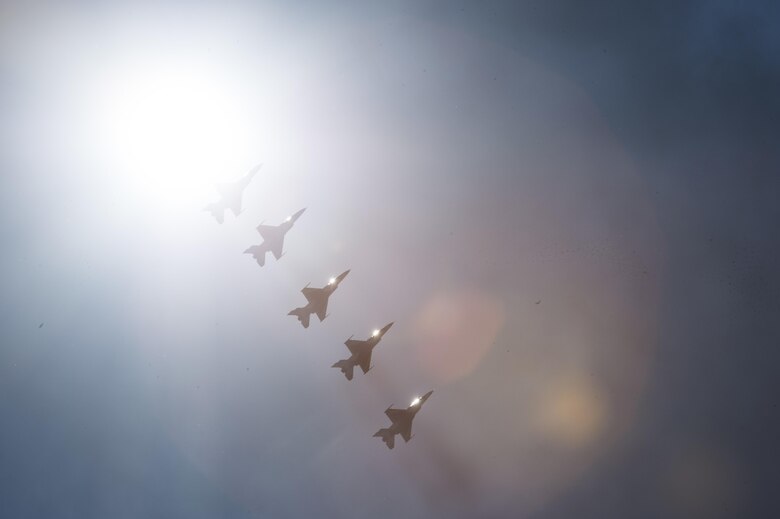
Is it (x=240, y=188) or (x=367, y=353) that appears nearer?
(x=367, y=353)

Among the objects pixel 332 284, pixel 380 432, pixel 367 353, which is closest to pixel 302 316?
pixel 332 284

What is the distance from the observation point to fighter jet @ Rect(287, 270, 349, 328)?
167ft

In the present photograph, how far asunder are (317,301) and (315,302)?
10.4 inches

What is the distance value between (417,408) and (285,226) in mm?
26881

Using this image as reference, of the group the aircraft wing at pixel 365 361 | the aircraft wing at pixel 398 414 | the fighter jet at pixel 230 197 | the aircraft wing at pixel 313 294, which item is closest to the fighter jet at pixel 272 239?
the fighter jet at pixel 230 197

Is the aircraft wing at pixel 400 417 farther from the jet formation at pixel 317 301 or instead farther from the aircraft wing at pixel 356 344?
the aircraft wing at pixel 356 344

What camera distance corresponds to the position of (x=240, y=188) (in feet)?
180

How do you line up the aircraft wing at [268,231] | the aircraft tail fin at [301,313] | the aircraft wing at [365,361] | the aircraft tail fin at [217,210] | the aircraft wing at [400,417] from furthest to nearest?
the aircraft tail fin at [217,210] → the aircraft wing at [268,231] → the aircraft tail fin at [301,313] → the aircraft wing at [400,417] → the aircraft wing at [365,361]

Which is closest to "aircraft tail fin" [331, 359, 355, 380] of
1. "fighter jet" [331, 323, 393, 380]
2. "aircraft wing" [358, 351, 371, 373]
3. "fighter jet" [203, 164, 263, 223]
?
"fighter jet" [331, 323, 393, 380]

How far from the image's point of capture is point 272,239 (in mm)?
54125

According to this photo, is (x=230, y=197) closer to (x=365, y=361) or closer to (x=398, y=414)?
(x=365, y=361)

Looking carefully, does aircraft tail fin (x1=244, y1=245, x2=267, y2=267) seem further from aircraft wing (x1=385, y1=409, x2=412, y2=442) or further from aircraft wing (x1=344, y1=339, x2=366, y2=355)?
aircraft wing (x1=385, y1=409, x2=412, y2=442)

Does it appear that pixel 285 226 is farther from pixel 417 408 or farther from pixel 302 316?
pixel 417 408

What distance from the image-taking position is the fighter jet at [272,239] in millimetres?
54031
